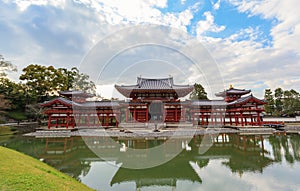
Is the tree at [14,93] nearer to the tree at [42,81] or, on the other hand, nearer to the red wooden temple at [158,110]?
the tree at [42,81]

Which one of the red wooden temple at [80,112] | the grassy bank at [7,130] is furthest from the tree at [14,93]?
the red wooden temple at [80,112]

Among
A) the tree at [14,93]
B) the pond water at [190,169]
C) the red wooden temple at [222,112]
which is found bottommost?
the pond water at [190,169]

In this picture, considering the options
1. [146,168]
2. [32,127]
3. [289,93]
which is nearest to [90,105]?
[32,127]

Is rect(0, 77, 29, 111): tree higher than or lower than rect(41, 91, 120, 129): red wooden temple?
higher

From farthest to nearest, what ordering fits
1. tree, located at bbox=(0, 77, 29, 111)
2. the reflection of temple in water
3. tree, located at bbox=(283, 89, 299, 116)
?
tree, located at bbox=(283, 89, 299, 116) → tree, located at bbox=(0, 77, 29, 111) → the reflection of temple in water

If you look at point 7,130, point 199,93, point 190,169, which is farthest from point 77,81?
point 190,169

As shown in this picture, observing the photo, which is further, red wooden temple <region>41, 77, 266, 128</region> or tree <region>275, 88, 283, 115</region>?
tree <region>275, 88, 283, 115</region>

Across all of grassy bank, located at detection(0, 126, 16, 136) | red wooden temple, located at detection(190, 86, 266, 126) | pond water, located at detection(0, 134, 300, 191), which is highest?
red wooden temple, located at detection(190, 86, 266, 126)

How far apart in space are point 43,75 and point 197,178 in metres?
31.4

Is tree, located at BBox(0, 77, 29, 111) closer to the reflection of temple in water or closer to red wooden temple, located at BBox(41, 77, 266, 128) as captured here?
red wooden temple, located at BBox(41, 77, 266, 128)

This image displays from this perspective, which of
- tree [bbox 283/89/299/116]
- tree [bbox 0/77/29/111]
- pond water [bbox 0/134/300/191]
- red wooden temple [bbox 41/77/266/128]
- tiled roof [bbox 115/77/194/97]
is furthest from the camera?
tree [bbox 283/89/299/116]

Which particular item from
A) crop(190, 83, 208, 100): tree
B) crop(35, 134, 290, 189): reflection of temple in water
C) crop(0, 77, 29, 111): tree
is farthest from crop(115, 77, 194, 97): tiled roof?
crop(0, 77, 29, 111): tree

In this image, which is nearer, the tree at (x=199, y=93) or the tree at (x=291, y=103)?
the tree at (x=291, y=103)

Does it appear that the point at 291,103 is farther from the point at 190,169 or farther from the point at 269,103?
the point at 190,169
